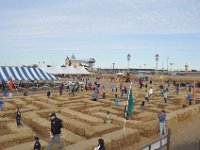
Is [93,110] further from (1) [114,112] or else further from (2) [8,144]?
(2) [8,144]

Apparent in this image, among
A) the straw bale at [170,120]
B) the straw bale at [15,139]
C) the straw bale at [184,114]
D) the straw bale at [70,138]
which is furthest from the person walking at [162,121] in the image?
the straw bale at [15,139]

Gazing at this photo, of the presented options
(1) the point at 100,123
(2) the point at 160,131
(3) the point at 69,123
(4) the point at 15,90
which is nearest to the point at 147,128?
(2) the point at 160,131

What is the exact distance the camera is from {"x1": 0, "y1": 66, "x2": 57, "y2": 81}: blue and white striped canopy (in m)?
32.0

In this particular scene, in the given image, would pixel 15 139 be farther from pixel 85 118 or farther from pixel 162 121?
pixel 162 121

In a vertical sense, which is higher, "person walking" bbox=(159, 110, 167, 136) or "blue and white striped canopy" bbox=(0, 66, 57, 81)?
"blue and white striped canopy" bbox=(0, 66, 57, 81)

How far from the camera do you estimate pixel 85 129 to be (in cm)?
1342

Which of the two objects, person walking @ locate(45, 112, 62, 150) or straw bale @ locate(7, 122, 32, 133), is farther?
straw bale @ locate(7, 122, 32, 133)

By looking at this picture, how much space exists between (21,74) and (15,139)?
75.5ft

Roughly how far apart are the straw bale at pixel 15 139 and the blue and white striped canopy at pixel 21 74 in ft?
67.7

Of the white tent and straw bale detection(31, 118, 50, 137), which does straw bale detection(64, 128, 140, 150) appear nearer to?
straw bale detection(31, 118, 50, 137)

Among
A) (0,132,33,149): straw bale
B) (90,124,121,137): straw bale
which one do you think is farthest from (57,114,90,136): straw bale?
(0,132,33,149): straw bale

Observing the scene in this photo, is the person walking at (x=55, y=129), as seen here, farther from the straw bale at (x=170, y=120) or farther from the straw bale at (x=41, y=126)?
the straw bale at (x=170, y=120)

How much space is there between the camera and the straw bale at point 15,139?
11.4 meters

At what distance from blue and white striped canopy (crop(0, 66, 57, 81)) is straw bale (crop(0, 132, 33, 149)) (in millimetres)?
20643
